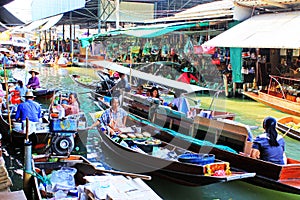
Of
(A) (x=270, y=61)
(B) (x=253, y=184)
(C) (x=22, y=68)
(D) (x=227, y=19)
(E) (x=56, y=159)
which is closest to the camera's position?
(E) (x=56, y=159)

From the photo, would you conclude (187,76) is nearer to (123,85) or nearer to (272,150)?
(123,85)

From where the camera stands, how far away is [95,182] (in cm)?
394

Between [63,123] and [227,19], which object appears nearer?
[63,123]

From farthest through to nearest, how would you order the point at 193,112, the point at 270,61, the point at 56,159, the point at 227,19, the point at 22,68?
the point at 22,68 → the point at 270,61 → the point at 227,19 → the point at 193,112 → the point at 56,159

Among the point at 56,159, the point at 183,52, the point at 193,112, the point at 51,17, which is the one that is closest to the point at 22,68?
the point at 51,17

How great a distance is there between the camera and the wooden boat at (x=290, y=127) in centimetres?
840

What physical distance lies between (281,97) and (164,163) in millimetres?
7084

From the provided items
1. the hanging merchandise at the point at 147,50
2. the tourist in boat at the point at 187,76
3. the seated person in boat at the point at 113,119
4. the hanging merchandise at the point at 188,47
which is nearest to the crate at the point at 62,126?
the seated person in boat at the point at 113,119

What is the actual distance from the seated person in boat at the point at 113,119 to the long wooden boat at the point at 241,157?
58cm

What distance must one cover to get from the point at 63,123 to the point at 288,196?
11.6 feet

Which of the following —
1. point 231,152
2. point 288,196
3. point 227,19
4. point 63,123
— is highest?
point 227,19

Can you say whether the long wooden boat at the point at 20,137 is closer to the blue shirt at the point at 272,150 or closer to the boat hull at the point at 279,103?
the blue shirt at the point at 272,150

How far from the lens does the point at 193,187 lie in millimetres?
6066

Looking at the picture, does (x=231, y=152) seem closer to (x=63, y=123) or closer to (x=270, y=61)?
(x=63, y=123)
